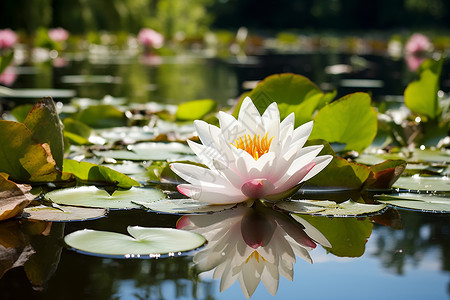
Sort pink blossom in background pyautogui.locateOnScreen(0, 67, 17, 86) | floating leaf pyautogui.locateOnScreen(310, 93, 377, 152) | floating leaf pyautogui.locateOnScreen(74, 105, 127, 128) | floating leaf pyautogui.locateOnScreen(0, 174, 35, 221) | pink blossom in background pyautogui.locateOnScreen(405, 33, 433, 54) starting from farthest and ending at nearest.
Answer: pink blossom in background pyautogui.locateOnScreen(405, 33, 433, 54)
pink blossom in background pyautogui.locateOnScreen(0, 67, 17, 86)
floating leaf pyautogui.locateOnScreen(74, 105, 127, 128)
floating leaf pyautogui.locateOnScreen(310, 93, 377, 152)
floating leaf pyautogui.locateOnScreen(0, 174, 35, 221)

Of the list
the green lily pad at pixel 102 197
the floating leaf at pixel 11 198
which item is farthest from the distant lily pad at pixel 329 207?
the floating leaf at pixel 11 198

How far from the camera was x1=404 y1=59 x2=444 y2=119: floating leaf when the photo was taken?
154cm

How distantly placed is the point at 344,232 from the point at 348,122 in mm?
457

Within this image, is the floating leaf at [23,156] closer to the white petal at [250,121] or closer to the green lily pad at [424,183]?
the white petal at [250,121]

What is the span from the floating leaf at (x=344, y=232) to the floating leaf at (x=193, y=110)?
97cm

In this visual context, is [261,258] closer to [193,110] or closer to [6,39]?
[193,110]

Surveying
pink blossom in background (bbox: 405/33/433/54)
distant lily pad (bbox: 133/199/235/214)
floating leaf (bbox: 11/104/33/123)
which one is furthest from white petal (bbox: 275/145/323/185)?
A: pink blossom in background (bbox: 405/33/433/54)

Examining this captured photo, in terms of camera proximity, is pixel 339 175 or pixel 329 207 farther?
pixel 339 175

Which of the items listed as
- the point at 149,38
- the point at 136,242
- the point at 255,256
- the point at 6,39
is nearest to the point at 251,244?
the point at 255,256

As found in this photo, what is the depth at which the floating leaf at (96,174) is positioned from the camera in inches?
42.8

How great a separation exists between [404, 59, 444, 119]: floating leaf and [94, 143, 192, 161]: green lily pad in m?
0.64

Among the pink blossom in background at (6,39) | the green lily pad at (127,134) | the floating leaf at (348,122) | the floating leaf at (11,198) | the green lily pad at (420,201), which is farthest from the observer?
the pink blossom in background at (6,39)

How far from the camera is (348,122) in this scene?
1.26 metres

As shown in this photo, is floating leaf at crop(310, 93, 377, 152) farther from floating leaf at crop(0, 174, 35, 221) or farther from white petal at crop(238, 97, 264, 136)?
floating leaf at crop(0, 174, 35, 221)
